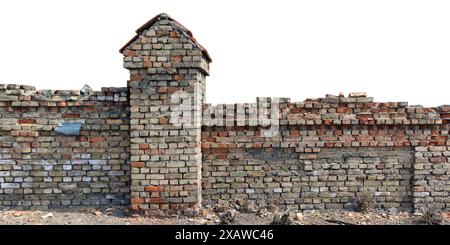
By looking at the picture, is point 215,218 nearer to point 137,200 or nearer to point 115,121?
point 137,200

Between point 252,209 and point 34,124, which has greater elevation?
point 34,124

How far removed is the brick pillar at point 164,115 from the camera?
20.1 ft

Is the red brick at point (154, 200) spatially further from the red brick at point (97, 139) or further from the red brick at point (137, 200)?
the red brick at point (97, 139)

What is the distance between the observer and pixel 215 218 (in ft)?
20.8

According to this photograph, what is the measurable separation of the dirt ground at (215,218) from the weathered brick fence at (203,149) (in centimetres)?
16

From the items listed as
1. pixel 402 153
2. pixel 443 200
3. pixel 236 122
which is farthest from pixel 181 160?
pixel 443 200

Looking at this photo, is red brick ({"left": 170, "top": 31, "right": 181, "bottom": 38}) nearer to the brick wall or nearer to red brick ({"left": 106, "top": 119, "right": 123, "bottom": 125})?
the brick wall

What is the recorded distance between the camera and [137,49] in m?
6.12

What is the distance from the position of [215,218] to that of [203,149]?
3.56 feet

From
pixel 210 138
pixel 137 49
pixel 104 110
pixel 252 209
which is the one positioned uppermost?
pixel 137 49

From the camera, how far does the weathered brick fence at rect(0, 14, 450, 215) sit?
6.22m

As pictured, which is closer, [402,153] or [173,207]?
[173,207]

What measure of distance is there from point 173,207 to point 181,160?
0.72m

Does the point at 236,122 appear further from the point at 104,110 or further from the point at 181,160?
the point at 104,110
